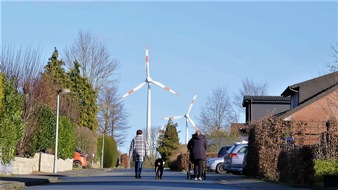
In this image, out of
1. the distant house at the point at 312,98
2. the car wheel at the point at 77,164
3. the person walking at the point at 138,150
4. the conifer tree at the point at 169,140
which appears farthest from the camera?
the conifer tree at the point at 169,140

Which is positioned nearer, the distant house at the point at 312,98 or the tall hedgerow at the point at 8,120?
the tall hedgerow at the point at 8,120

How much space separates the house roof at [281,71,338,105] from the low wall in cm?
1944

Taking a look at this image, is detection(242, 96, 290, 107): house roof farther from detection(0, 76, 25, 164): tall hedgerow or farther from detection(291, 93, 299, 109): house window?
detection(0, 76, 25, 164): tall hedgerow

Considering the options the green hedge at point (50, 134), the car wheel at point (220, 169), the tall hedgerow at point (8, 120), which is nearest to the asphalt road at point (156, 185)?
the tall hedgerow at point (8, 120)

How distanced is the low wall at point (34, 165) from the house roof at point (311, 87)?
63.8 feet

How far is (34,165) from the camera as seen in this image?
3747 cm

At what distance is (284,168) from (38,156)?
16627 millimetres

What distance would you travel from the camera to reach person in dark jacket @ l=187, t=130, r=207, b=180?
28188 mm

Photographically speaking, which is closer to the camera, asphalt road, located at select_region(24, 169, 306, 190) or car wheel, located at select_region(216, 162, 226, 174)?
asphalt road, located at select_region(24, 169, 306, 190)

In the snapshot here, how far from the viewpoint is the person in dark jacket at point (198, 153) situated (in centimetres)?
2819

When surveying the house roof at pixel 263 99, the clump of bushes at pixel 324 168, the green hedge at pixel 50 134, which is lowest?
the clump of bushes at pixel 324 168

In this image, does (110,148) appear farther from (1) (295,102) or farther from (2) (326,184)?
(2) (326,184)

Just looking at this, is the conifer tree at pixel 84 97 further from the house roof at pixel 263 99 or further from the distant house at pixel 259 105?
the distant house at pixel 259 105

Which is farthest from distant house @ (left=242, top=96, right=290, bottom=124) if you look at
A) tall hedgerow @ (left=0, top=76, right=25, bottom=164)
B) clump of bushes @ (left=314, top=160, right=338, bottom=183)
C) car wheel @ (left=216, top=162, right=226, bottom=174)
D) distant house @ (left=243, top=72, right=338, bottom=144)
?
clump of bushes @ (left=314, top=160, right=338, bottom=183)
